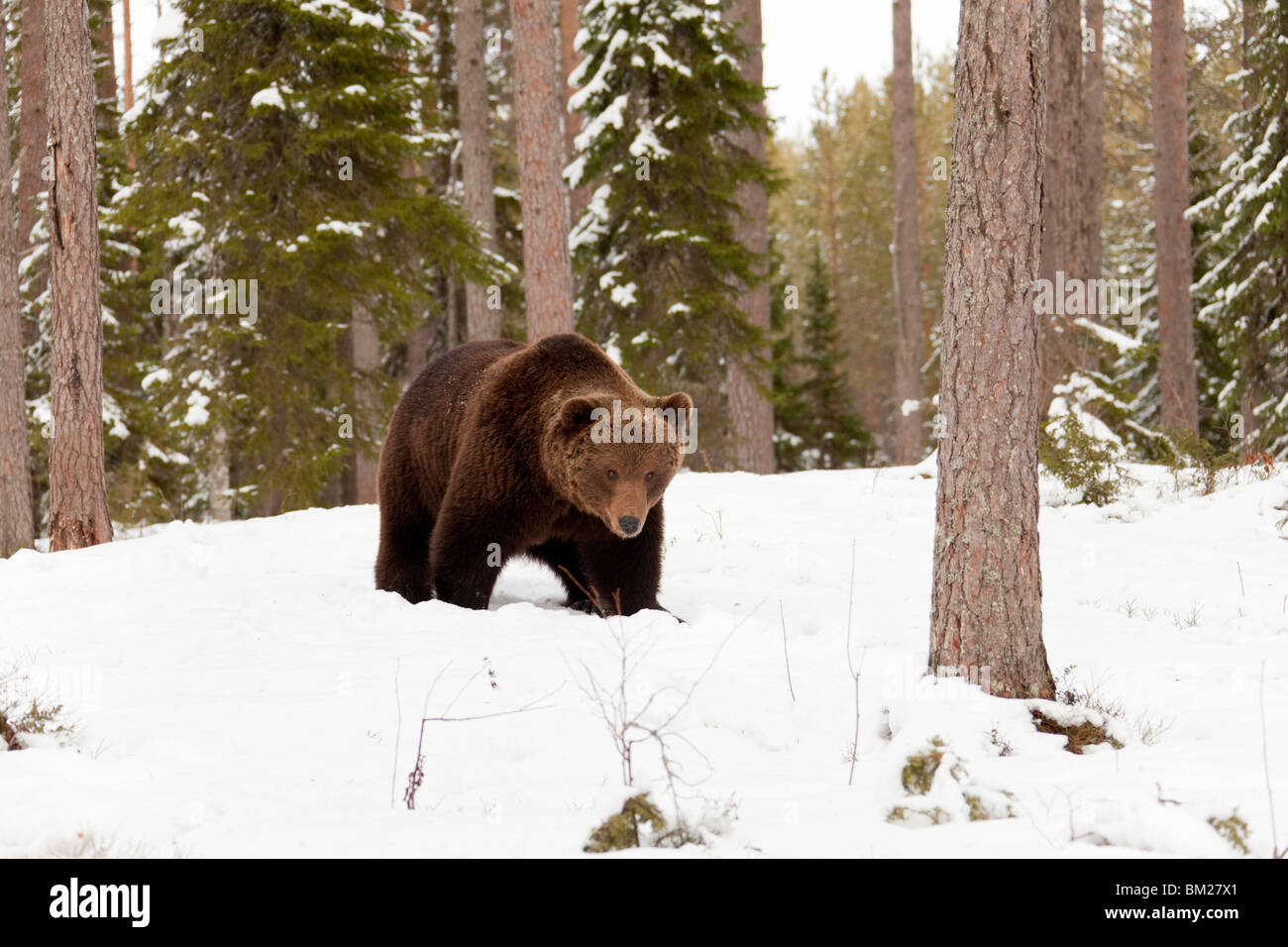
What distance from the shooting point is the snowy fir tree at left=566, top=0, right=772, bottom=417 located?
52.5 feet

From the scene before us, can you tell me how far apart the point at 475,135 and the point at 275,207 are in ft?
14.7

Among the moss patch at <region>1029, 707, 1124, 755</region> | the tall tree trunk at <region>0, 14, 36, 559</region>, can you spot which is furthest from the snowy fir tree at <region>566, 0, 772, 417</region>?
the moss patch at <region>1029, 707, 1124, 755</region>

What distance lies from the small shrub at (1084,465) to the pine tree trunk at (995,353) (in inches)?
228

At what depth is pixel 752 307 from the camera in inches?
698

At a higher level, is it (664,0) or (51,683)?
(664,0)

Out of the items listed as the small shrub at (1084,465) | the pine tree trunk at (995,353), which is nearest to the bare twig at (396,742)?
the pine tree trunk at (995,353)

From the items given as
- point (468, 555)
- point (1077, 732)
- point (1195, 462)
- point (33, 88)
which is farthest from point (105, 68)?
point (1077, 732)

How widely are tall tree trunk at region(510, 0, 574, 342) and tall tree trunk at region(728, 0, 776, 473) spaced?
5263 mm

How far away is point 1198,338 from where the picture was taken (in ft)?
70.2

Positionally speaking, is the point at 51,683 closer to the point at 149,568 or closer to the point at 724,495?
the point at 149,568

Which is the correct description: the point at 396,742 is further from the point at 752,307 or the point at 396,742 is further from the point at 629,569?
the point at 752,307

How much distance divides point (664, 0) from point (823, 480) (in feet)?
28.3

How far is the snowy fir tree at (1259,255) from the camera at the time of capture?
50.0ft

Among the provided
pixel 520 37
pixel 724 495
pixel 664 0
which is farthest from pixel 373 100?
pixel 724 495
